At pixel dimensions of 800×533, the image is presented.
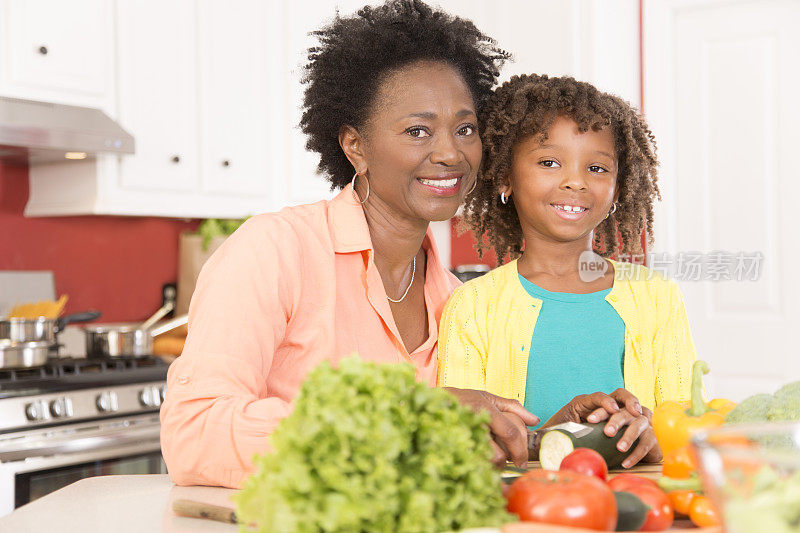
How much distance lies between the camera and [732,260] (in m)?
4.02

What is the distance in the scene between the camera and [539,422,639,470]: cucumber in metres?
1.13

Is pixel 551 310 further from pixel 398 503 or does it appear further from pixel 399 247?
pixel 398 503

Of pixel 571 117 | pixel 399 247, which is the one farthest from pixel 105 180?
pixel 571 117

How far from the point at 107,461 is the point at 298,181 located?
169 centimetres

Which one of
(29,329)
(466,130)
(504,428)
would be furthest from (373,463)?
(29,329)

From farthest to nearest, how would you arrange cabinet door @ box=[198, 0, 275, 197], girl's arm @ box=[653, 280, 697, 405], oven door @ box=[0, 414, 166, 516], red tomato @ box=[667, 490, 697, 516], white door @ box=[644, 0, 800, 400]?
white door @ box=[644, 0, 800, 400] → cabinet door @ box=[198, 0, 275, 197] → oven door @ box=[0, 414, 166, 516] → girl's arm @ box=[653, 280, 697, 405] → red tomato @ box=[667, 490, 697, 516]

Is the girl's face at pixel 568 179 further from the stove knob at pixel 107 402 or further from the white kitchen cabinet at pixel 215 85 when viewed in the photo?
the stove knob at pixel 107 402

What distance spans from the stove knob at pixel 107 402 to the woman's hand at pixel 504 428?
209 centimetres

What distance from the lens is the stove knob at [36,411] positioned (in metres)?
2.72

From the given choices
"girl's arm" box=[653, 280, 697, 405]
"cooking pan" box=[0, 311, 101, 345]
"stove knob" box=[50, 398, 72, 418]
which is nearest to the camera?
"girl's arm" box=[653, 280, 697, 405]

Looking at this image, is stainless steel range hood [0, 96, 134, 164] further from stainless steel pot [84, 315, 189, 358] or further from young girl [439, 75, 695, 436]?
young girl [439, 75, 695, 436]

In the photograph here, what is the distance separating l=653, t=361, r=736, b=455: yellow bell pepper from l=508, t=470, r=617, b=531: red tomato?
29 centimetres

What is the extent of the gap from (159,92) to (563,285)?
236 centimetres

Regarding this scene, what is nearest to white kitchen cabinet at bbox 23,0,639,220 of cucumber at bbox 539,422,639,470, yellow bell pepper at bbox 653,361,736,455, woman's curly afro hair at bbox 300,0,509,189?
woman's curly afro hair at bbox 300,0,509,189
